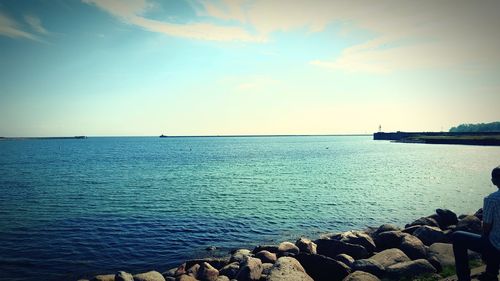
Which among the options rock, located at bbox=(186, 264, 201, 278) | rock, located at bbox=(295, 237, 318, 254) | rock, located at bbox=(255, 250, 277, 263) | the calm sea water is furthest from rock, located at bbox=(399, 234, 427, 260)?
rock, located at bbox=(186, 264, 201, 278)

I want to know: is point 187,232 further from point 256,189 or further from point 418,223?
point 256,189

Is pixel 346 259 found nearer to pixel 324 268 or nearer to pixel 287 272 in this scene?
pixel 324 268

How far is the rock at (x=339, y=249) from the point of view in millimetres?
15384

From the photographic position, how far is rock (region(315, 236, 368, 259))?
50.5ft

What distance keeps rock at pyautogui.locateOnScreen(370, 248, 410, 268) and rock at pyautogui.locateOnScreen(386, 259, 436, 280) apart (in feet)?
2.95

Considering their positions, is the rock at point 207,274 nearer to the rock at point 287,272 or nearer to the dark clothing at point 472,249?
the rock at point 287,272

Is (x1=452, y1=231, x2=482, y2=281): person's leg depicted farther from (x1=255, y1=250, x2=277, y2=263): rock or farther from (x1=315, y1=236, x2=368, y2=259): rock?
(x1=255, y1=250, x2=277, y2=263): rock

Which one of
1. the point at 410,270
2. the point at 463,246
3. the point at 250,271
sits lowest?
the point at 250,271

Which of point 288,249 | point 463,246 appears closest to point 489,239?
point 463,246

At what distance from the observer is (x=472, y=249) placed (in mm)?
7520

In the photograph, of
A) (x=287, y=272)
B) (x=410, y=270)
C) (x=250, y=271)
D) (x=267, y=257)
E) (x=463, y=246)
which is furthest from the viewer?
(x=267, y=257)

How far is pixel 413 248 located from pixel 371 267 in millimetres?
3581

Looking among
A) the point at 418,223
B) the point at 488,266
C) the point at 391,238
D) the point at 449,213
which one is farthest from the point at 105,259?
the point at 449,213

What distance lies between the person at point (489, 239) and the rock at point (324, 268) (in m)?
5.17
